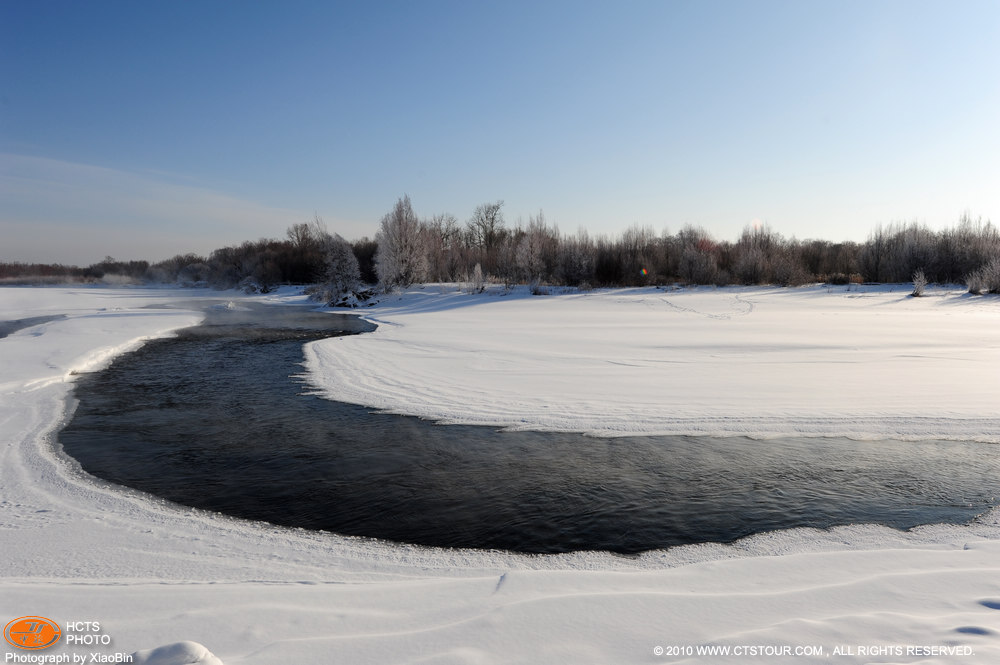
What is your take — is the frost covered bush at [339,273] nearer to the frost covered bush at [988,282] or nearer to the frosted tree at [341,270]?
the frosted tree at [341,270]

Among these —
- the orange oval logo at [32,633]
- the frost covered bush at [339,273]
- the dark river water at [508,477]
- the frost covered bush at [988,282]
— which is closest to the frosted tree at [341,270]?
the frost covered bush at [339,273]

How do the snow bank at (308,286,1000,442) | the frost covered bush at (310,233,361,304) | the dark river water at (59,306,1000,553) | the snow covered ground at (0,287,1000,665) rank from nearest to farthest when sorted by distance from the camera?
the snow covered ground at (0,287,1000,665)
the dark river water at (59,306,1000,553)
the snow bank at (308,286,1000,442)
the frost covered bush at (310,233,361,304)

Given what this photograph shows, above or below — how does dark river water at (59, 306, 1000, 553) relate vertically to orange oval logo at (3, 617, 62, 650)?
below

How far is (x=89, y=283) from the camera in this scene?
72.4 metres

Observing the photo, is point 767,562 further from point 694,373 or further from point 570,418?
point 694,373

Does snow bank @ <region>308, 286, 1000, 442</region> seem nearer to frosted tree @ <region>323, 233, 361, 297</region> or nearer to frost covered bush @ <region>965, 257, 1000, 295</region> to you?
frost covered bush @ <region>965, 257, 1000, 295</region>

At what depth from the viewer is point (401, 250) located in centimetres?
3719

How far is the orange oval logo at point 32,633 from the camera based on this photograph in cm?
251

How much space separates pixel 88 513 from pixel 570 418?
535cm

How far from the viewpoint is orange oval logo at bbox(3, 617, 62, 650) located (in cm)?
251

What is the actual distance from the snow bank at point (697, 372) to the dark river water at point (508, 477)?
1.89 ft

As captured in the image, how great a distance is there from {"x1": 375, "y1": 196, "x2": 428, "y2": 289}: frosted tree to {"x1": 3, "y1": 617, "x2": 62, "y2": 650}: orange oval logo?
112ft

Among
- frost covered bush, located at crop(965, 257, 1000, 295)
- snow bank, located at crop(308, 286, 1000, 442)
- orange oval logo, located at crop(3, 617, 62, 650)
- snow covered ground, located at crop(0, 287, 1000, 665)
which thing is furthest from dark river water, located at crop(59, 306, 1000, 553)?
frost covered bush, located at crop(965, 257, 1000, 295)

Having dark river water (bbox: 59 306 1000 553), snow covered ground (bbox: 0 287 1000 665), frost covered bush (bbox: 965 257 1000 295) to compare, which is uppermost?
frost covered bush (bbox: 965 257 1000 295)
